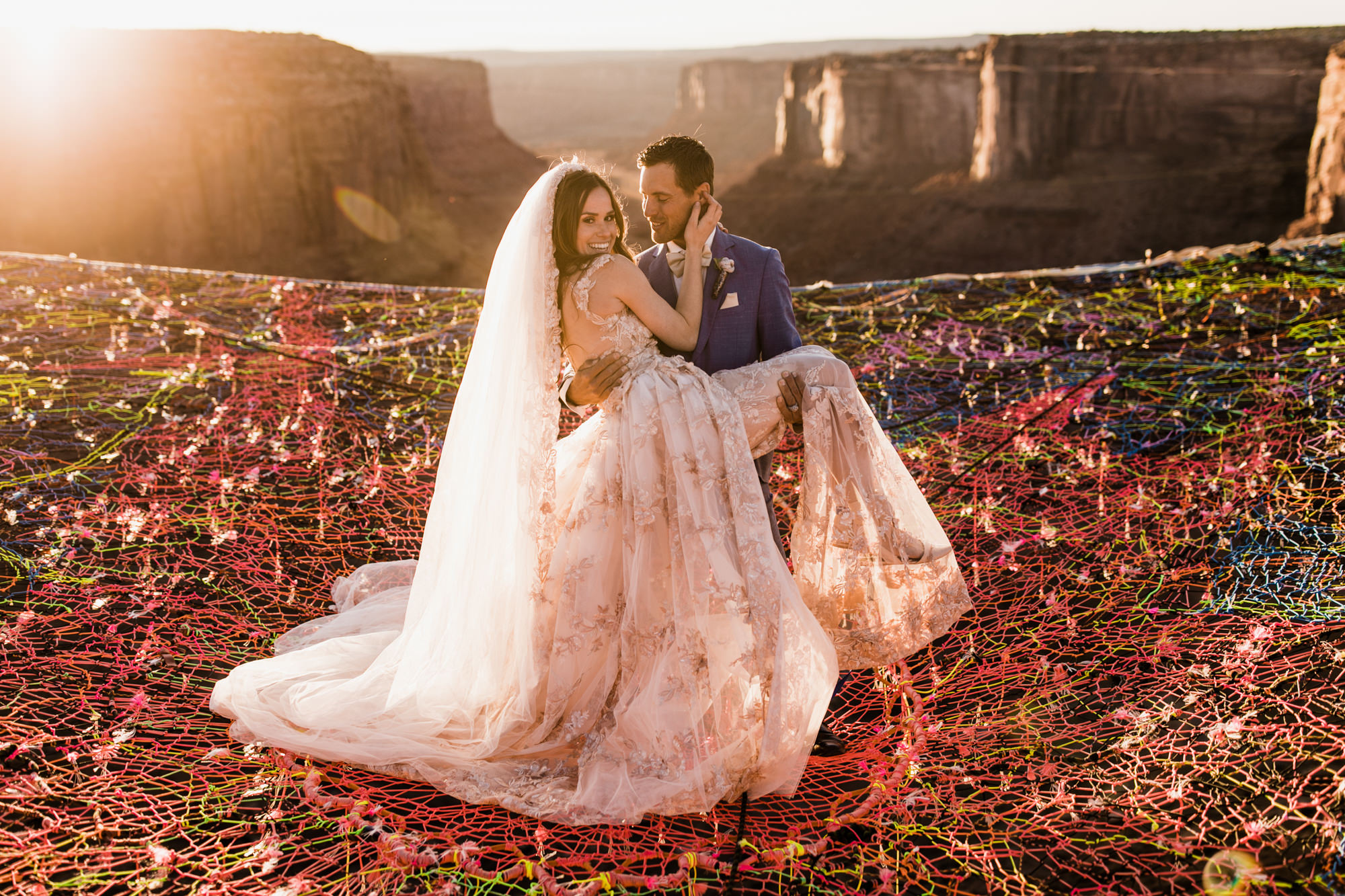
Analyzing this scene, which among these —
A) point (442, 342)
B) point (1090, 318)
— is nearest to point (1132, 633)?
point (1090, 318)

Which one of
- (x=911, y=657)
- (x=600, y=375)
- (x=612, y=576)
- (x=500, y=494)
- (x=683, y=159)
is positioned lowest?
(x=911, y=657)

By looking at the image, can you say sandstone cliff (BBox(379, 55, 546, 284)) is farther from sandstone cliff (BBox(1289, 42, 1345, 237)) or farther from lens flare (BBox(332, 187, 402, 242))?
sandstone cliff (BBox(1289, 42, 1345, 237))

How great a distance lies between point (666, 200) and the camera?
13.3 ft

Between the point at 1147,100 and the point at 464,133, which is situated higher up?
the point at 464,133

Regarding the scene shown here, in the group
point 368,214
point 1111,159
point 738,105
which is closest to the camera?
point 368,214

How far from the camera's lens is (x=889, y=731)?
161 inches

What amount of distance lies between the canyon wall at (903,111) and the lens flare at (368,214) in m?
24.4

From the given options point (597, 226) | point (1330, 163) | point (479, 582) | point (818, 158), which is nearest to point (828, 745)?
point (479, 582)

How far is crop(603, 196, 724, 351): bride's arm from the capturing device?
3.85 meters

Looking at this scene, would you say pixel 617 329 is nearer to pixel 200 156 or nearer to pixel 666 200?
pixel 666 200

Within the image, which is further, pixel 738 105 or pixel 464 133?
pixel 738 105

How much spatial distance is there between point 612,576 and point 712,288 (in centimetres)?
133

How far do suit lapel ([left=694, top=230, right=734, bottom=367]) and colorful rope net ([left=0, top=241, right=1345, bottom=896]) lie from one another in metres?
1.82

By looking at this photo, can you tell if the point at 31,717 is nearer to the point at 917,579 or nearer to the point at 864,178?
the point at 917,579
